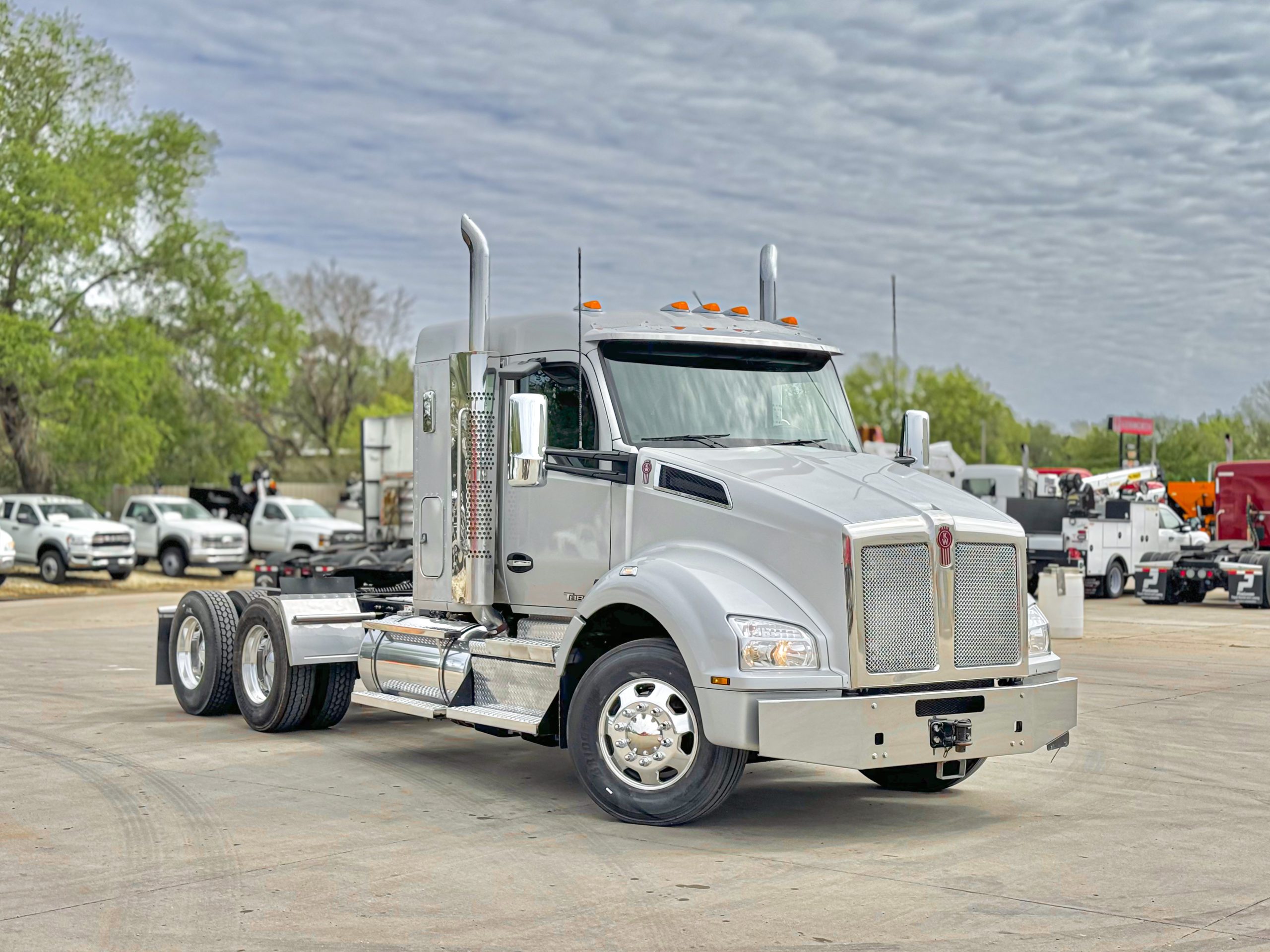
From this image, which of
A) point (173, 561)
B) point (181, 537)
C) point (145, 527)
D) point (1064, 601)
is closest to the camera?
point (1064, 601)

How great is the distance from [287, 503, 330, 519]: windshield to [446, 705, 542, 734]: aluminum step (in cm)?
2906

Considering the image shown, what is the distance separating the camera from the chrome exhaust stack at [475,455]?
9664 millimetres

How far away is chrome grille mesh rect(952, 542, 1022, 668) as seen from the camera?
794 centimetres

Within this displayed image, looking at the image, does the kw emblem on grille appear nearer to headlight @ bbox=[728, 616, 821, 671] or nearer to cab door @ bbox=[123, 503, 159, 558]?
headlight @ bbox=[728, 616, 821, 671]

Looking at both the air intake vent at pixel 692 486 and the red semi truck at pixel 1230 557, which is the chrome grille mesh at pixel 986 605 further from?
the red semi truck at pixel 1230 557

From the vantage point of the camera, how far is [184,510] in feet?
125

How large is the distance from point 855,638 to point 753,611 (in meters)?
0.54

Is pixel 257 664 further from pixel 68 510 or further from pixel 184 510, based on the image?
pixel 184 510

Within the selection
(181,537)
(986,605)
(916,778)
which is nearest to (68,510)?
(181,537)

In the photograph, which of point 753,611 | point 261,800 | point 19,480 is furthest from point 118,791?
point 19,480

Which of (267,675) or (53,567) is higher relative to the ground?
(53,567)

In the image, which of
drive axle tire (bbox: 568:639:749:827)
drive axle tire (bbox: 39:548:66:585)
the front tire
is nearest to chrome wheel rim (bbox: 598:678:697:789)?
drive axle tire (bbox: 568:639:749:827)

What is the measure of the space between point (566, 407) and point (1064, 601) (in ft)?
47.6

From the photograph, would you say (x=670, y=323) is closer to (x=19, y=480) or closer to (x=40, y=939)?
(x=40, y=939)
